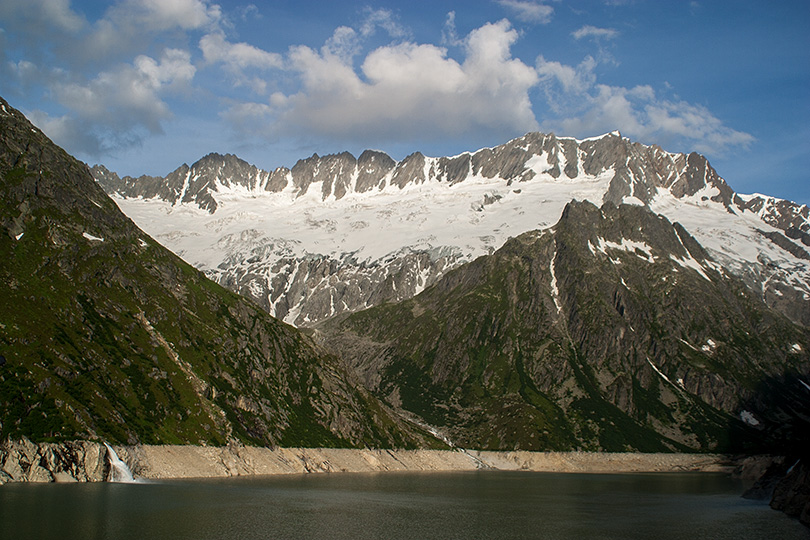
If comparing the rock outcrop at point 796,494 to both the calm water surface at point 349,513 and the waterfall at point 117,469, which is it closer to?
the calm water surface at point 349,513

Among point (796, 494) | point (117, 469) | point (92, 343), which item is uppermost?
point (92, 343)

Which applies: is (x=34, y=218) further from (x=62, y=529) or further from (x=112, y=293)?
(x=62, y=529)

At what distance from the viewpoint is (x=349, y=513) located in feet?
341

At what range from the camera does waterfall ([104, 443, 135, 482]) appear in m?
124

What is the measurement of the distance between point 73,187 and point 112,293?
39213 millimetres

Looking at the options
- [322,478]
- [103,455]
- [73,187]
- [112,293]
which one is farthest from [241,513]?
[73,187]

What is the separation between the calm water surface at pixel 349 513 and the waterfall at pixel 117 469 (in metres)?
6.82

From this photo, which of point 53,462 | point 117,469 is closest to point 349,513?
point 117,469

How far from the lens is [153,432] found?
467 feet

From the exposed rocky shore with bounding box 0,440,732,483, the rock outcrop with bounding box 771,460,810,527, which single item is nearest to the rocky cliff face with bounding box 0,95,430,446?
the exposed rocky shore with bounding box 0,440,732,483

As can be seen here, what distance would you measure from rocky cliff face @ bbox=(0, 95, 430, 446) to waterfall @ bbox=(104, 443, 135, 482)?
3.47m

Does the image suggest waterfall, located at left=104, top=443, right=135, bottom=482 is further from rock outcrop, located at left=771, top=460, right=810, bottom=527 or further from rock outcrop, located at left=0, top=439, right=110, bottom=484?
rock outcrop, located at left=771, top=460, right=810, bottom=527

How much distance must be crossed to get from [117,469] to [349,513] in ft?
150

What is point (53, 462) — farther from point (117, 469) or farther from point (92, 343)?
point (92, 343)
